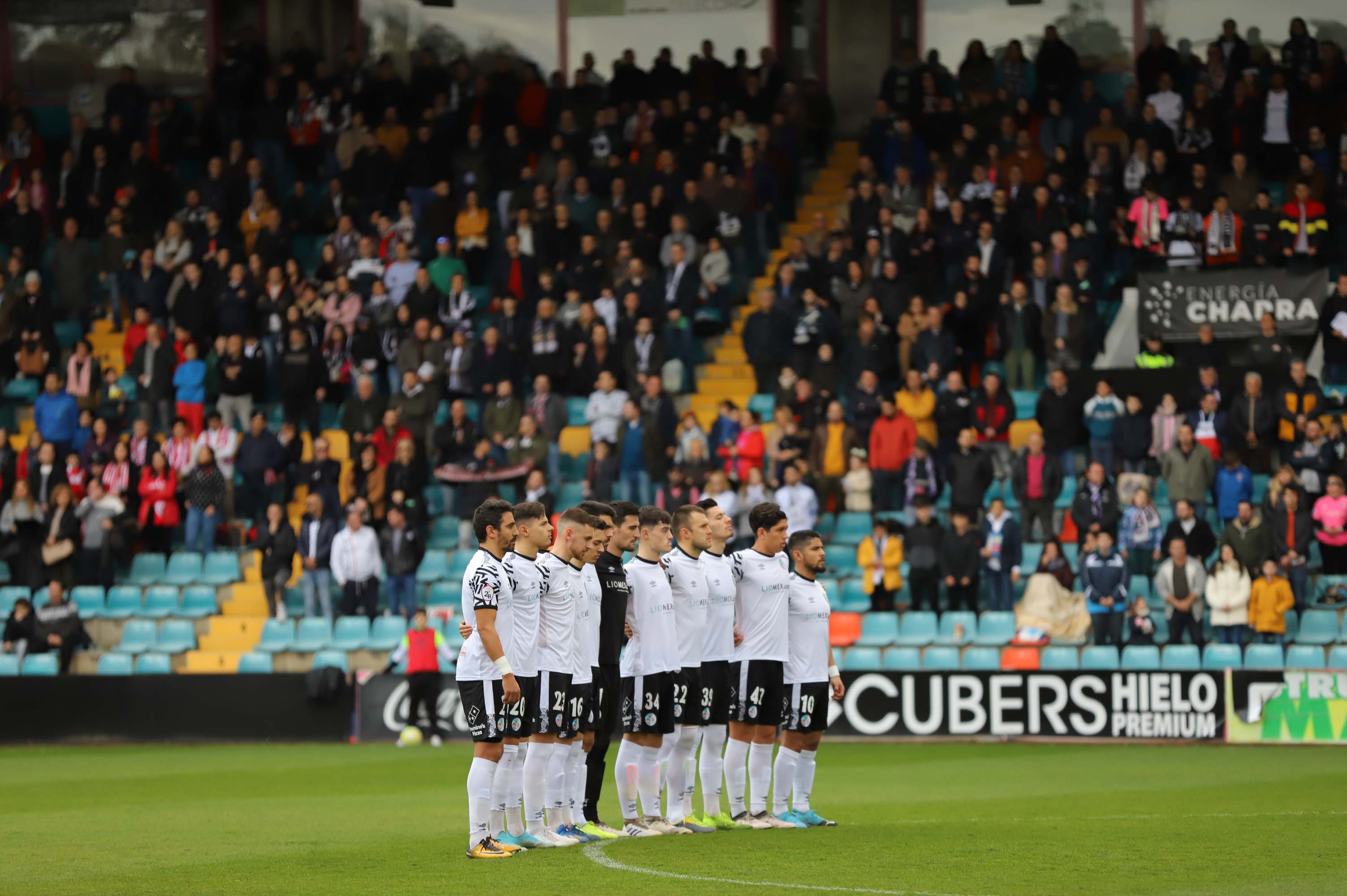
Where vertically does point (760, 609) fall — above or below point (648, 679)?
above

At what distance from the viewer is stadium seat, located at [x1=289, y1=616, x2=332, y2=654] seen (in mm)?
23984

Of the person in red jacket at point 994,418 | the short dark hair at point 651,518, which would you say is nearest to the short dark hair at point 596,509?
the short dark hair at point 651,518

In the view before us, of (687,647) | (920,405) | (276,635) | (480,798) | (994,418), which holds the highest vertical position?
(920,405)

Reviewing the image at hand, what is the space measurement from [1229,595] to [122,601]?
14871 mm

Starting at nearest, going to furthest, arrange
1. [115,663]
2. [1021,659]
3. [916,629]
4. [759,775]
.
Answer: [759,775], [1021,659], [916,629], [115,663]

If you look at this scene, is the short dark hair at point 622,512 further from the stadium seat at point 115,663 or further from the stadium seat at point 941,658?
the stadium seat at point 115,663

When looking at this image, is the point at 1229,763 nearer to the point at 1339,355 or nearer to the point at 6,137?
the point at 1339,355

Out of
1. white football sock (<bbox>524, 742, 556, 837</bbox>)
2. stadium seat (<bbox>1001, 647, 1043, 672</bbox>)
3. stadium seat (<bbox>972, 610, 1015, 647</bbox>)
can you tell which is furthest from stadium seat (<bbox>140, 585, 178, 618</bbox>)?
white football sock (<bbox>524, 742, 556, 837</bbox>)

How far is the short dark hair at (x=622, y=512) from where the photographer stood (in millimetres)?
12180

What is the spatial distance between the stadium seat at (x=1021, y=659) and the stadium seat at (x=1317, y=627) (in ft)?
10.3

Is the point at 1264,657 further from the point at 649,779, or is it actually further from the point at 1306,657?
the point at 649,779

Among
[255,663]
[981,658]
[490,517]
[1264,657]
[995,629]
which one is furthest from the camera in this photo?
[255,663]

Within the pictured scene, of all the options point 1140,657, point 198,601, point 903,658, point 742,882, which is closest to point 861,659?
point 903,658

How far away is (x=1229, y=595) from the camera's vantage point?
21438 mm
